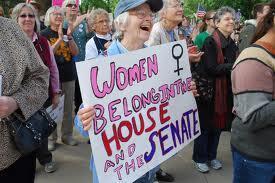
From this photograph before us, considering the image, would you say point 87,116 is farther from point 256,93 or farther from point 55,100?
point 55,100

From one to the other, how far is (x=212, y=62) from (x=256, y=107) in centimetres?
206

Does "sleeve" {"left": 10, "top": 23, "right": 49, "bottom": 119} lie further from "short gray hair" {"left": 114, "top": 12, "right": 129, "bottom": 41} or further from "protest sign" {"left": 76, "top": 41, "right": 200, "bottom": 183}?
"short gray hair" {"left": 114, "top": 12, "right": 129, "bottom": 41}

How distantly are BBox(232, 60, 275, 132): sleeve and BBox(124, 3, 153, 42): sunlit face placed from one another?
61 centimetres

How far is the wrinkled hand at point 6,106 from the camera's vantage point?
6.17 feet

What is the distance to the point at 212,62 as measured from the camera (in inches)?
158

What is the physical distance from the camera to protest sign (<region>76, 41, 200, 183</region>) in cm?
192

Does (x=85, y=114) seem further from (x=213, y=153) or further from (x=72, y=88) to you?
(x=72, y=88)

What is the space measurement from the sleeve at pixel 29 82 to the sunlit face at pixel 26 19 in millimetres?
1674

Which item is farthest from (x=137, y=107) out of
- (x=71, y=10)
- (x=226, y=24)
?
(x=71, y=10)

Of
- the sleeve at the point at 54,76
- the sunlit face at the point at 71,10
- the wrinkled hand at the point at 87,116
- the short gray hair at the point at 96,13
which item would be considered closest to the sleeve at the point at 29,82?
the wrinkled hand at the point at 87,116

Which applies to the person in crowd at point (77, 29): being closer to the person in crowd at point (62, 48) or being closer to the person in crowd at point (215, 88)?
the person in crowd at point (62, 48)

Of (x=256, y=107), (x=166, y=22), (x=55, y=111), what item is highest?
(x=166, y=22)

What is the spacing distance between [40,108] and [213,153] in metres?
2.74

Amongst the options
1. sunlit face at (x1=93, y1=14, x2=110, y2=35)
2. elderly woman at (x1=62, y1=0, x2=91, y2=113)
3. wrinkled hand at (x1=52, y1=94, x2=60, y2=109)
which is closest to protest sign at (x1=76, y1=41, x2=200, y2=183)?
wrinkled hand at (x1=52, y1=94, x2=60, y2=109)
